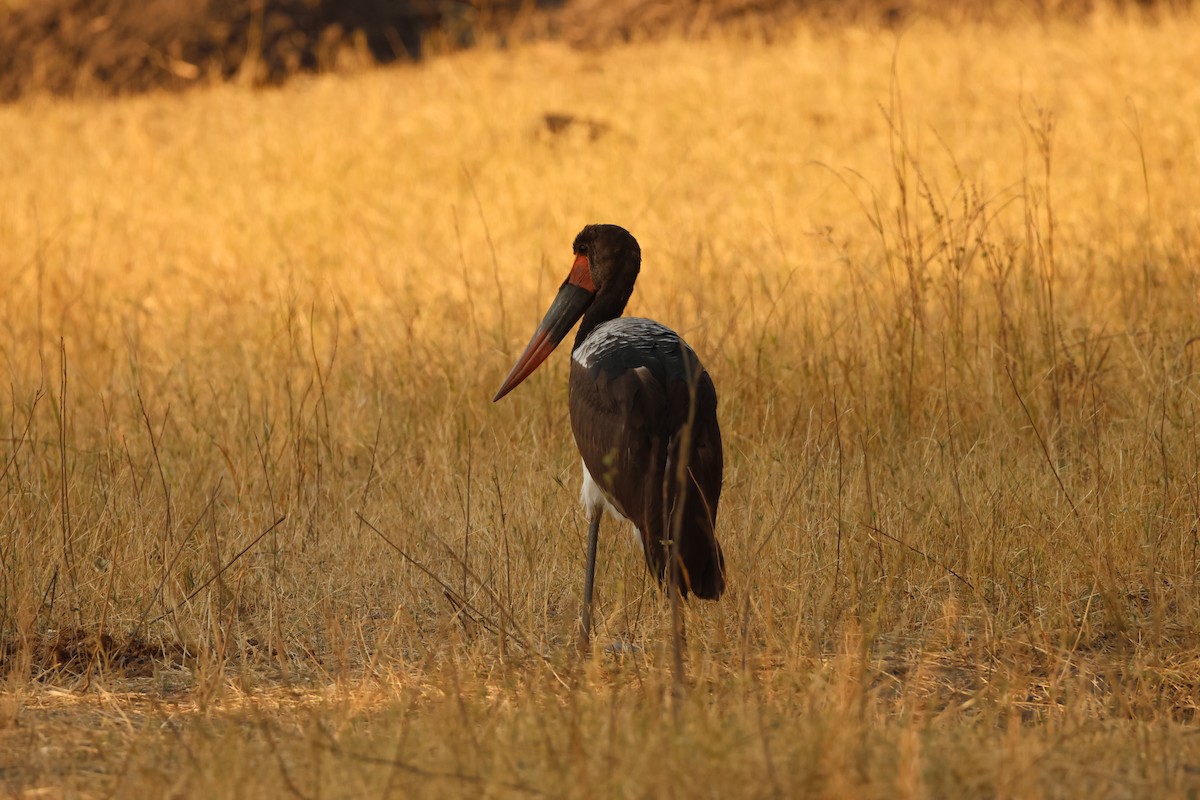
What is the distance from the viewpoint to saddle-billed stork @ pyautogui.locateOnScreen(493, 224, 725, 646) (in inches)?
139

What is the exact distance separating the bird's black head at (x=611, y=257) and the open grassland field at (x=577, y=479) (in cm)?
74

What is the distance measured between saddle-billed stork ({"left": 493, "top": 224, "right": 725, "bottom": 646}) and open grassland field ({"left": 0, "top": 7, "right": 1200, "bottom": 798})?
0.16m

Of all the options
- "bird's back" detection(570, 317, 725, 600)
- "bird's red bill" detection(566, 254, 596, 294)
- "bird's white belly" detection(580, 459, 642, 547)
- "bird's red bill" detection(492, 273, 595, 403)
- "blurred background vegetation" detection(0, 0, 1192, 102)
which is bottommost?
"bird's white belly" detection(580, 459, 642, 547)

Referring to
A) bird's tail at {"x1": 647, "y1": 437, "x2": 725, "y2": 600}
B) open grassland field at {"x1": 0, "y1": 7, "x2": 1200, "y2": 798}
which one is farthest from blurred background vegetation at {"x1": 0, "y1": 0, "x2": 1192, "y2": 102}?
bird's tail at {"x1": 647, "y1": 437, "x2": 725, "y2": 600}

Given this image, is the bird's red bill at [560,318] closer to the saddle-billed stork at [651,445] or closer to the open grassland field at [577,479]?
the saddle-billed stork at [651,445]

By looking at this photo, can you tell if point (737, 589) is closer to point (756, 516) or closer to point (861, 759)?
point (756, 516)

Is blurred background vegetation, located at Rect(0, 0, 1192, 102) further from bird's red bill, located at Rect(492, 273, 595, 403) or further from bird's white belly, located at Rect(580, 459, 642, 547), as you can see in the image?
bird's white belly, located at Rect(580, 459, 642, 547)

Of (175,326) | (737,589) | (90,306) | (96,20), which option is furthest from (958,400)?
(96,20)

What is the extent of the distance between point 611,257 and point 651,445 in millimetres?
956

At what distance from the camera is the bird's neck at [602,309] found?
4.46m

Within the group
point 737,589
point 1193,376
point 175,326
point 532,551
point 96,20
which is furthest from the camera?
point 96,20

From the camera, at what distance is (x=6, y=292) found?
8.01m

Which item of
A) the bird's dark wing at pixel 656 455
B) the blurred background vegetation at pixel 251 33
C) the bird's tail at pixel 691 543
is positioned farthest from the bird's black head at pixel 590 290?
the blurred background vegetation at pixel 251 33

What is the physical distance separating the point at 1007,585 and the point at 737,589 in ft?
2.50
